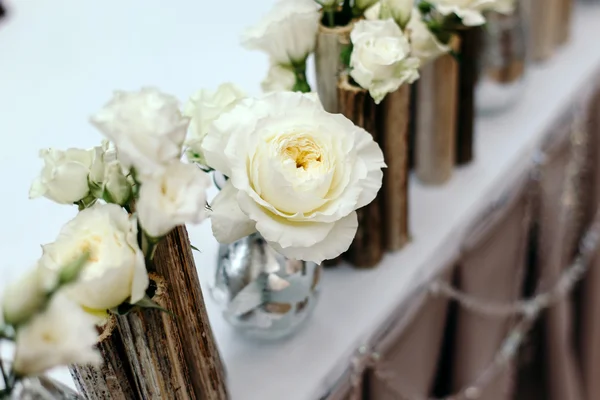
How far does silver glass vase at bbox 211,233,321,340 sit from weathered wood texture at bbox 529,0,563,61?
0.65 m

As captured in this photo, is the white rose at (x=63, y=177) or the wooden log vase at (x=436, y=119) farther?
the wooden log vase at (x=436, y=119)

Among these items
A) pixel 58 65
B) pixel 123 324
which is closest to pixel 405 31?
pixel 123 324

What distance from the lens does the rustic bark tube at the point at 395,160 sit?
64 cm

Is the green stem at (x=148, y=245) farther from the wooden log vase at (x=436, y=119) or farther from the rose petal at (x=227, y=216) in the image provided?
the wooden log vase at (x=436, y=119)

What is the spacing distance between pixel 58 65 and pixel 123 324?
0.77 meters

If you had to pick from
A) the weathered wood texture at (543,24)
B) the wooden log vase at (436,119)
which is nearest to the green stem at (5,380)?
the wooden log vase at (436,119)

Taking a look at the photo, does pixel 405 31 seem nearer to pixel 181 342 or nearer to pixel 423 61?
pixel 423 61

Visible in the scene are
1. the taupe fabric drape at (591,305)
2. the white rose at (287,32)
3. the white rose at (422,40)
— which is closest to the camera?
the white rose at (287,32)

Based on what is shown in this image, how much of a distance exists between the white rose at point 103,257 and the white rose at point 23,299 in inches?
2.7

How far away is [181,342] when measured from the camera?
1.61ft

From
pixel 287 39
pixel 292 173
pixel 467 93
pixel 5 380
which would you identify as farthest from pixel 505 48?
pixel 5 380

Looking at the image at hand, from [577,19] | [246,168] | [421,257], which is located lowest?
→ [421,257]

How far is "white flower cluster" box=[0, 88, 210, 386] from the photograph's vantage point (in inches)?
12.0

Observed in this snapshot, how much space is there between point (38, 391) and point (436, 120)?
1.80 ft
